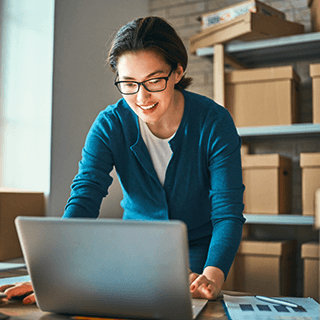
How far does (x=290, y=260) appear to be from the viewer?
81.7 inches

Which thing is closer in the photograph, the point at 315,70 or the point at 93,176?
the point at 93,176

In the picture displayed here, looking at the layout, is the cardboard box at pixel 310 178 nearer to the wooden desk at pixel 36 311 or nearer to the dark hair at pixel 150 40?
the dark hair at pixel 150 40

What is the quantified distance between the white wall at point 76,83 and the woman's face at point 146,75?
992 mm

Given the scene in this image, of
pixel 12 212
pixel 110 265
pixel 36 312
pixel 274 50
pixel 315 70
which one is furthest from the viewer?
pixel 274 50

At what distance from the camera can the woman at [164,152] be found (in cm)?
97

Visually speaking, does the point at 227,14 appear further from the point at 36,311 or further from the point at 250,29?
the point at 36,311

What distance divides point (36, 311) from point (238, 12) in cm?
179

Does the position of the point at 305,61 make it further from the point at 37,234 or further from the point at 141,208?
the point at 37,234

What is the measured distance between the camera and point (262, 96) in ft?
6.49

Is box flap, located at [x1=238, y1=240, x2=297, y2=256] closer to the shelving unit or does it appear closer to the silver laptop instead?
the shelving unit

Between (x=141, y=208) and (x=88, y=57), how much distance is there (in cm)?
121

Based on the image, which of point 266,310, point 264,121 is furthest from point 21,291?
point 264,121

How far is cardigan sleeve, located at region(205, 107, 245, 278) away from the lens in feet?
2.92

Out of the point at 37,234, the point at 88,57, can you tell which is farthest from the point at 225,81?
the point at 37,234
